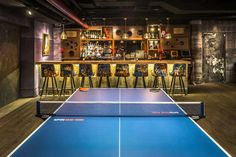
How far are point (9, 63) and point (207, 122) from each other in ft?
18.5

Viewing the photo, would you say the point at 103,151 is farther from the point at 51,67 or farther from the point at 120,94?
the point at 51,67

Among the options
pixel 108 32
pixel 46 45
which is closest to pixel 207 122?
pixel 46 45

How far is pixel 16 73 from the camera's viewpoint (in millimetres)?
9297

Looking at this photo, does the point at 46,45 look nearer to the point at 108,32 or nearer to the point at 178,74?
the point at 108,32

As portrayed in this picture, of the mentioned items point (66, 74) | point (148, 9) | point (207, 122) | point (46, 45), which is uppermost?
point (148, 9)

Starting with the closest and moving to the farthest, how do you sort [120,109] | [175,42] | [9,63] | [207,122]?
[120,109] < [207,122] < [9,63] < [175,42]

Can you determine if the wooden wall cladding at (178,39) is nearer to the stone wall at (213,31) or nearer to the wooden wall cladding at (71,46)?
the stone wall at (213,31)

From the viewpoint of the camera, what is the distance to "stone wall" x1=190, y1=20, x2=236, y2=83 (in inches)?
523

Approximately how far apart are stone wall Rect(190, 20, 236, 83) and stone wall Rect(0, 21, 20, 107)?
295 inches

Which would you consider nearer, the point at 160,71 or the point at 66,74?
the point at 66,74

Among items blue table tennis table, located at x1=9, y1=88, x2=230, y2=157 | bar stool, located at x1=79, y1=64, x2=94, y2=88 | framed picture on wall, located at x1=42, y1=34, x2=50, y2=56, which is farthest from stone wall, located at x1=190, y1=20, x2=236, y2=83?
blue table tennis table, located at x1=9, y1=88, x2=230, y2=157

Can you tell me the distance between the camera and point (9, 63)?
28.5 feet

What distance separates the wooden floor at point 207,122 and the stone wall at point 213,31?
3779 millimetres

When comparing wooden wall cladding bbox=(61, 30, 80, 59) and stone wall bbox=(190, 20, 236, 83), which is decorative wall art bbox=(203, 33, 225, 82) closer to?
stone wall bbox=(190, 20, 236, 83)
